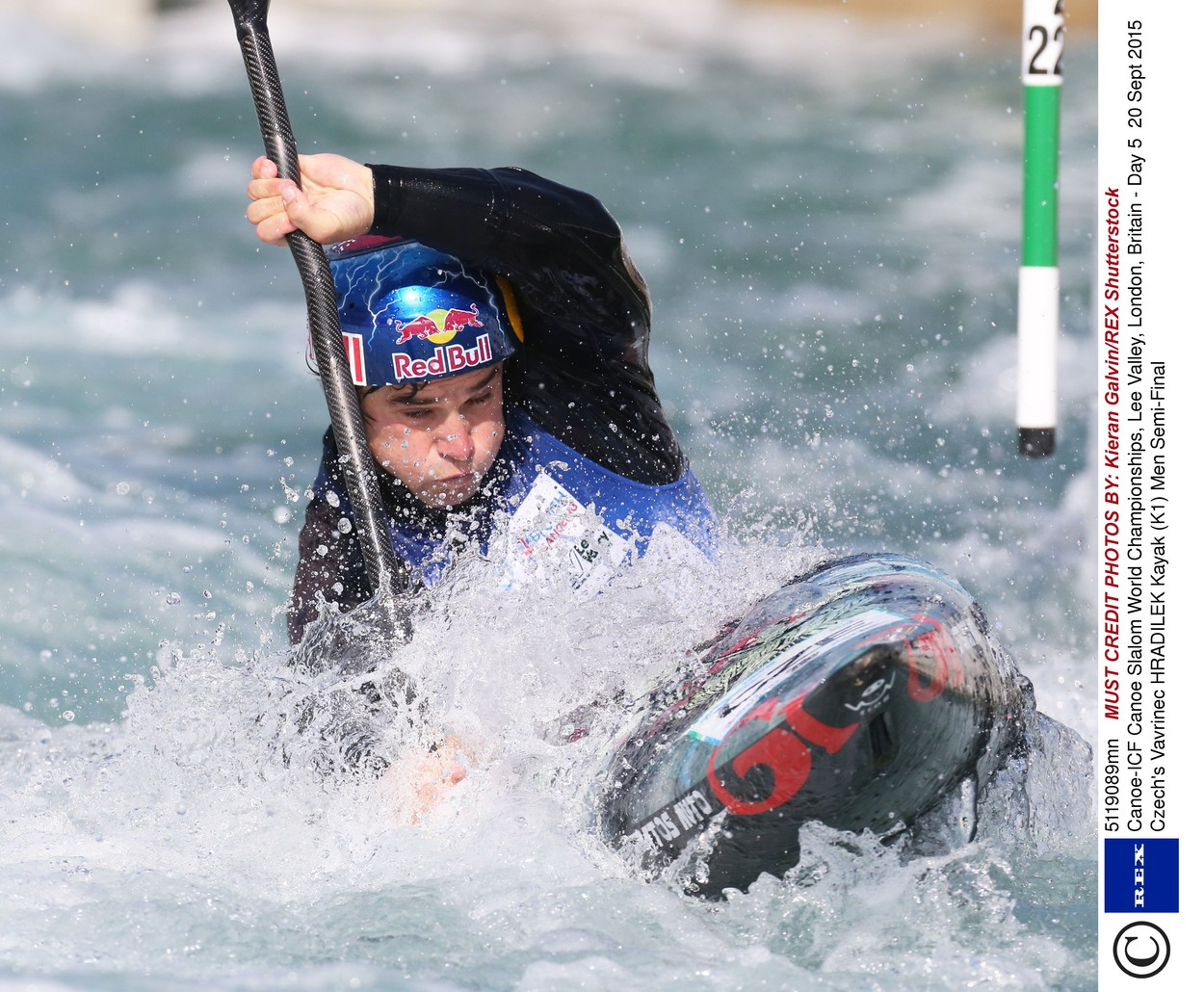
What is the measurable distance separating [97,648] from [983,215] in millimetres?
4233

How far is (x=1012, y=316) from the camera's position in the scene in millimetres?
5695

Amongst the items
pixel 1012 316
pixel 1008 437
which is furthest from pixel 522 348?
pixel 1012 316

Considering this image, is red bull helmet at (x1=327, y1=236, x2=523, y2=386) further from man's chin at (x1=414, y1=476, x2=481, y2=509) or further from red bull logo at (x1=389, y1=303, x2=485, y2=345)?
man's chin at (x1=414, y1=476, x2=481, y2=509)

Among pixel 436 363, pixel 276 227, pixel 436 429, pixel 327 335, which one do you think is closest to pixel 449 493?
pixel 436 429

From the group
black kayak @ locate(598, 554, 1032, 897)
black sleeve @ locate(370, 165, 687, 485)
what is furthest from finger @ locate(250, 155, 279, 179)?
black kayak @ locate(598, 554, 1032, 897)

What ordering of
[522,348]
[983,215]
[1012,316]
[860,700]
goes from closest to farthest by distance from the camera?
1. [860,700]
2. [522,348]
3. [1012,316]
4. [983,215]

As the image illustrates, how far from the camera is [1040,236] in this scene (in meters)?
2.03

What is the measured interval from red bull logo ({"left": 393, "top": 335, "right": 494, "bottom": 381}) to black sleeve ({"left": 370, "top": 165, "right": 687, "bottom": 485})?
5.1 inches

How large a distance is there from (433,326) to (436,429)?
16 cm

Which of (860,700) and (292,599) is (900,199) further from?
(860,700)

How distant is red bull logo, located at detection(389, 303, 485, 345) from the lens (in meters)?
2.01
